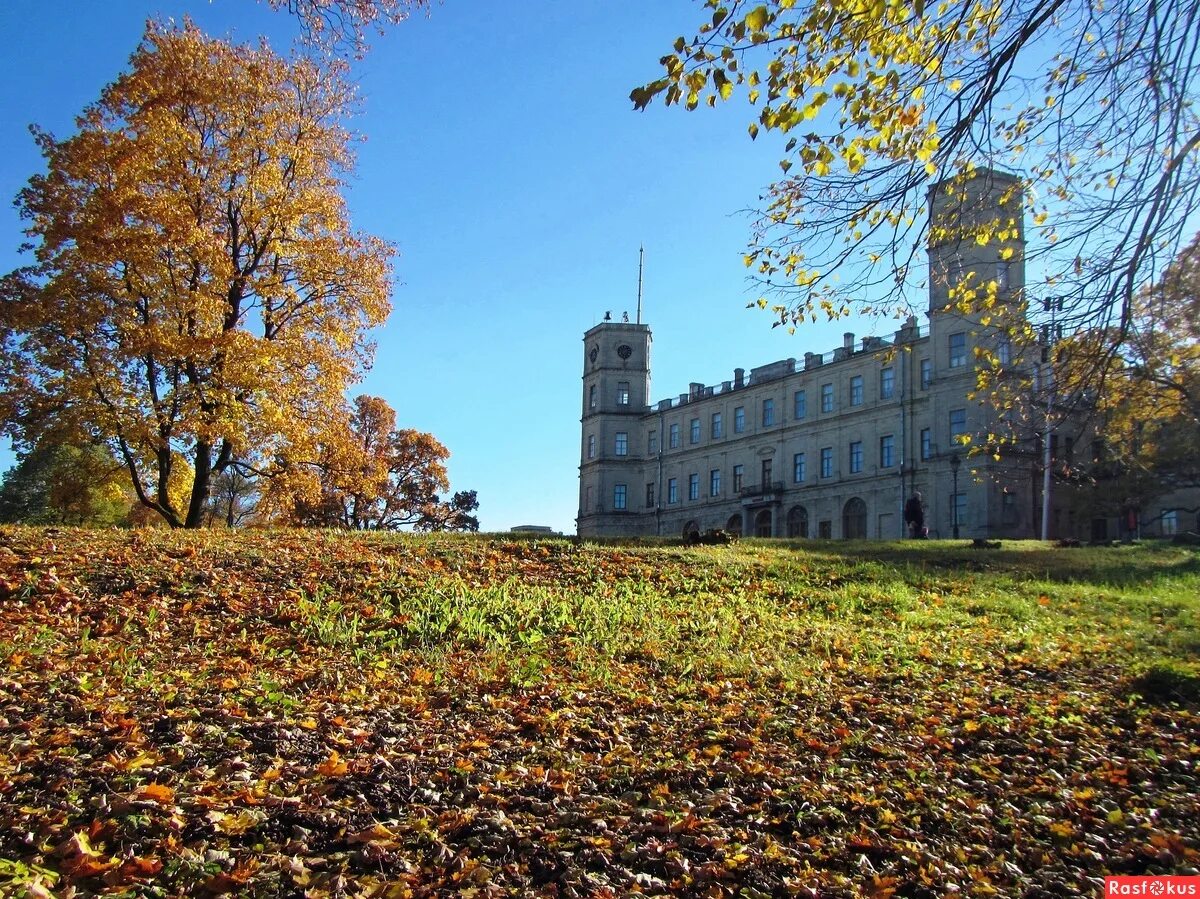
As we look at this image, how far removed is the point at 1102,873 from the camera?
4.27m

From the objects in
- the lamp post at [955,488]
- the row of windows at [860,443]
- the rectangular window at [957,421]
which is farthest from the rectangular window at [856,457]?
the lamp post at [955,488]

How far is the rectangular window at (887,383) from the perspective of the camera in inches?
2056

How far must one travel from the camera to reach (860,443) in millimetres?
54344

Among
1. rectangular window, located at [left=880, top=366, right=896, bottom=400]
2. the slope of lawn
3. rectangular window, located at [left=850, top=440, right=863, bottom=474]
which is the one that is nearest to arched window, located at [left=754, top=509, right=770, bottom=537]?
rectangular window, located at [left=850, top=440, right=863, bottom=474]

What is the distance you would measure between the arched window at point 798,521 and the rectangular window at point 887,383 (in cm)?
936

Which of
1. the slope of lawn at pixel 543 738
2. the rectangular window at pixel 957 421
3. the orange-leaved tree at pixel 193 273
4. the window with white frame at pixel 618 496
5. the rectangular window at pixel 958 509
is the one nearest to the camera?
the slope of lawn at pixel 543 738

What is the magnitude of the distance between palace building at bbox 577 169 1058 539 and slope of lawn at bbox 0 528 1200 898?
80.6 feet

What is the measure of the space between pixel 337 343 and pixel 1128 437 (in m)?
14.9

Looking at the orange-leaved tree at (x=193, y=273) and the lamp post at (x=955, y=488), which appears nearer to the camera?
the orange-leaved tree at (x=193, y=273)

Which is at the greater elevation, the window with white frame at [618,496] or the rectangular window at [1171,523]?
the window with white frame at [618,496]

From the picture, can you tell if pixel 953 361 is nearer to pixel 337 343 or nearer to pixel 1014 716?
pixel 337 343

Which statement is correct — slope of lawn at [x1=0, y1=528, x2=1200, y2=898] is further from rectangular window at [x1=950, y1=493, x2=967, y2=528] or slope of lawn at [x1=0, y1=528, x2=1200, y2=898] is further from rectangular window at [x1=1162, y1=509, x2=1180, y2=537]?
rectangular window at [x1=1162, y1=509, x2=1180, y2=537]

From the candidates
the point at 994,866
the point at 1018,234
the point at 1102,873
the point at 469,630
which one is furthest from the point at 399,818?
the point at 1018,234

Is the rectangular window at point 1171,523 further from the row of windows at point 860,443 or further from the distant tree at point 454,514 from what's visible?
the distant tree at point 454,514
